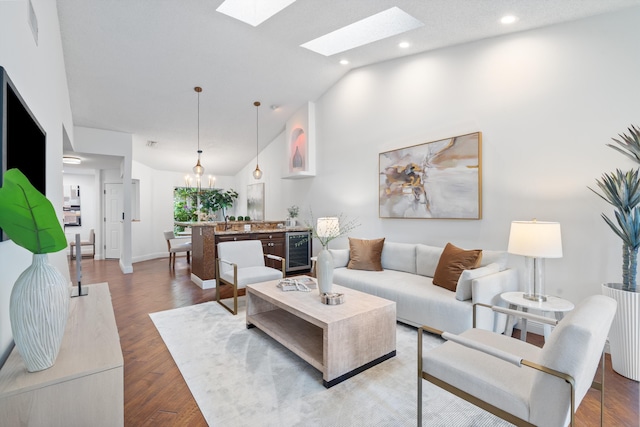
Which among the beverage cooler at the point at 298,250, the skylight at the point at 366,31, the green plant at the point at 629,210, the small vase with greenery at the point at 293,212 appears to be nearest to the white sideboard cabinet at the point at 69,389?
the green plant at the point at 629,210

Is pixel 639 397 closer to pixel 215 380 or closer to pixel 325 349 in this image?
pixel 325 349

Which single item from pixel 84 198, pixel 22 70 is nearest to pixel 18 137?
pixel 22 70

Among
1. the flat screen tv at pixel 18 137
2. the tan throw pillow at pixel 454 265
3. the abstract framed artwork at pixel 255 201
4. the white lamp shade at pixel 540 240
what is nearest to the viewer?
the flat screen tv at pixel 18 137

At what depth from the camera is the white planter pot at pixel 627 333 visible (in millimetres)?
2244

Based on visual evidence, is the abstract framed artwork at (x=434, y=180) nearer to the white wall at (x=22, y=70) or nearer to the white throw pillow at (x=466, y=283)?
the white throw pillow at (x=466, y=283)

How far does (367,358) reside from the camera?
238cm

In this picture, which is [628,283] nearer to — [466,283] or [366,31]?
[466,283]

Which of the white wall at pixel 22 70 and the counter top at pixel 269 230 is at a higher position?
the white wall at pixel 22 70

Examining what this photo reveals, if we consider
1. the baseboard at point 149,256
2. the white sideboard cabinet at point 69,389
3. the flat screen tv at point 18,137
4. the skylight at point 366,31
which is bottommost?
the baseboard at point 149,256

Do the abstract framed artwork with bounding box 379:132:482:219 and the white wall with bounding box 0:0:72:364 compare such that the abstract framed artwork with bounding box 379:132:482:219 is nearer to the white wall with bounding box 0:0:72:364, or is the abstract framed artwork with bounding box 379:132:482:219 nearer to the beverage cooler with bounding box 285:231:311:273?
the beverage cooler with bounding box 285:231:311:273

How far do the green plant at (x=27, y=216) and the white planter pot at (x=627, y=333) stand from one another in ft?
11.7

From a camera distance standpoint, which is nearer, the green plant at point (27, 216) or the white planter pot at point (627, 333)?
the green plant at point (27, 216)

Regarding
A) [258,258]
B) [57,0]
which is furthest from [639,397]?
[57,0]

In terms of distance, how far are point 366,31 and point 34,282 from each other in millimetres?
4443
